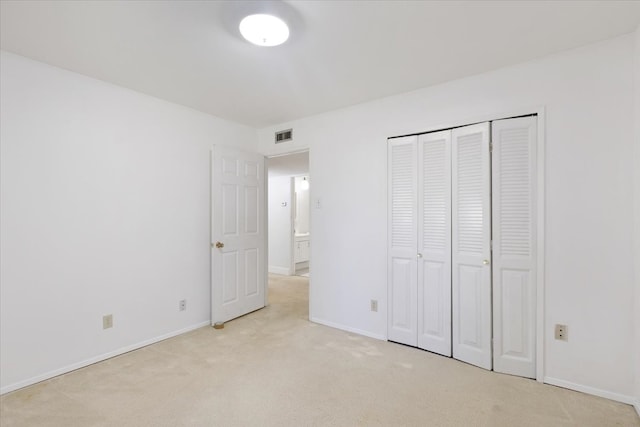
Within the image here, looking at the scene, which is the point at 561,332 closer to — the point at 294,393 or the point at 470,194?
the point at 470,194

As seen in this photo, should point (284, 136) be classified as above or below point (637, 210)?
above

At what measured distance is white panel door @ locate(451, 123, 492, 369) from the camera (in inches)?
102

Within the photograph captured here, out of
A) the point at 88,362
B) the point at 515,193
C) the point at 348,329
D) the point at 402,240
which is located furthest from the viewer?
the point at 348,329

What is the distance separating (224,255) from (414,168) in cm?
239

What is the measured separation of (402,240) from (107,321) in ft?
9.41

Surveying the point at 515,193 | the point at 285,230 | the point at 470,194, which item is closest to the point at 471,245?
the point at 470,194

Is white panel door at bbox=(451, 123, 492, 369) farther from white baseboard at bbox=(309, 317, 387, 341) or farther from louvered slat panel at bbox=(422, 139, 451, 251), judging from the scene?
white baseboard at bbox=(309, 317, 387, 341)

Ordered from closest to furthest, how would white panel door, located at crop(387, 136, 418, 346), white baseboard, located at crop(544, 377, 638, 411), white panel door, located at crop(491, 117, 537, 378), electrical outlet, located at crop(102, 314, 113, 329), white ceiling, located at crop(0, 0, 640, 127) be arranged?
white ceiling, located at crop(0, 0, 640, 127)
white baseboard, located at crop(544, 377, 638, 411)
white panel door, located at crop(491, 117, 537, 378)
electrical outlet, located at crop(102, 314, 113, 329)
white panel door, located at crop(387, 136, 418, 346)

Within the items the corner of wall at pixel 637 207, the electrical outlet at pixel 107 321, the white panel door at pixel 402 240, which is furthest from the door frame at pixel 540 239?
the electrical outlet at pixel 107 321

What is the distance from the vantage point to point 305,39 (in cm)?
212

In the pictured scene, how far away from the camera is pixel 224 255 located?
3.71 metres

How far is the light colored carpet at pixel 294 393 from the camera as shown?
1941 mm

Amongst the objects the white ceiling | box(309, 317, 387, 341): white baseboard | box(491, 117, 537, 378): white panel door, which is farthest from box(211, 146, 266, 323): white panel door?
box(491, 117, 537, 378): white panel door

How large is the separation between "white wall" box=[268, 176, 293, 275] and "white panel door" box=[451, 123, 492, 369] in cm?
441
